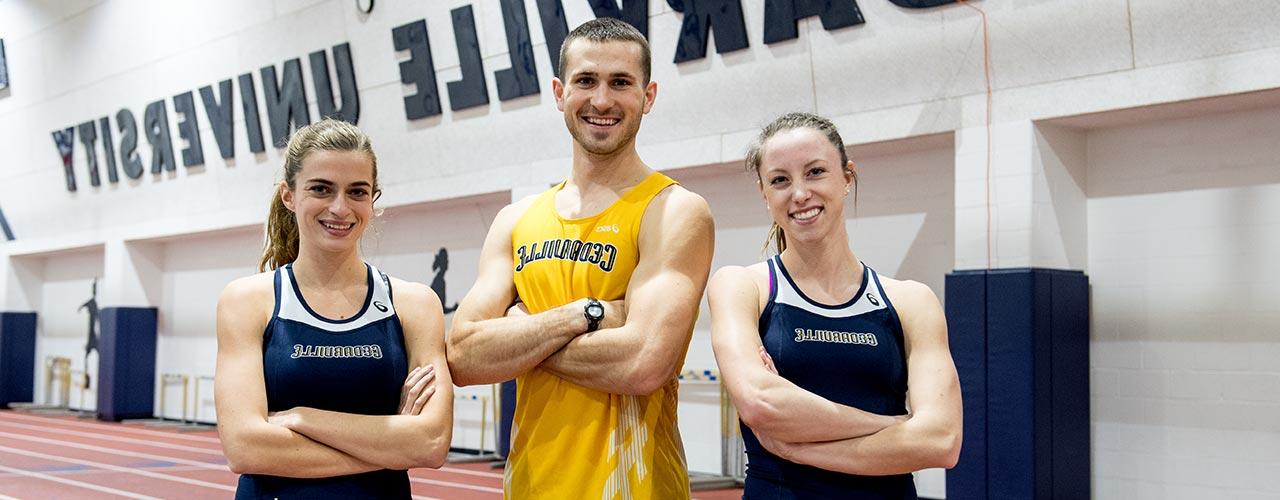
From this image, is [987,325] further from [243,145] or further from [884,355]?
[243,145]

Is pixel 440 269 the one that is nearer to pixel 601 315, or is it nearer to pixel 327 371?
pixel 601 315

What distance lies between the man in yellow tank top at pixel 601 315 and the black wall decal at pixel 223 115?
37.7 ft

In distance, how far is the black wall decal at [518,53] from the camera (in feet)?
32.9

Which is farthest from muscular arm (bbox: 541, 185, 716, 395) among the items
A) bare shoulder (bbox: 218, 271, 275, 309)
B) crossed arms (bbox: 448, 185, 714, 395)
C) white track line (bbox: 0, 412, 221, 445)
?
white track line (bbox: 0, 412, 221, 445)

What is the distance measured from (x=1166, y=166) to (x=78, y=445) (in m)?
10.8

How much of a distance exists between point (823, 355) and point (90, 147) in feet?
52.0

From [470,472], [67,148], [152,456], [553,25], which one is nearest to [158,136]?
[67,148]

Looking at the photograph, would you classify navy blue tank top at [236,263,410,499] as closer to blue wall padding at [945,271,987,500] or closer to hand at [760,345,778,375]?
hand at [760,345,778,375]

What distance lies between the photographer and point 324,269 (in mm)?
2742

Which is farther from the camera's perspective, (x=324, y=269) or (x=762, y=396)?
(x=324, y=269)

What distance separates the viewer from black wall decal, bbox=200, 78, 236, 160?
535 inches

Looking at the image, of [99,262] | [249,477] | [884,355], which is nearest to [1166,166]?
[884,355]

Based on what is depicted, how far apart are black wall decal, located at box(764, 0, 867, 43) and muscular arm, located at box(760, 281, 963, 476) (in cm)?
537

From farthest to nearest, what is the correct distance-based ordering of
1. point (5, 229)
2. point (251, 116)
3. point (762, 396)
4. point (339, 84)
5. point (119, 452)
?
point (5, 229) → point (251, 116) → point (339, 84) → point (119, 452) → point (762, 396)
